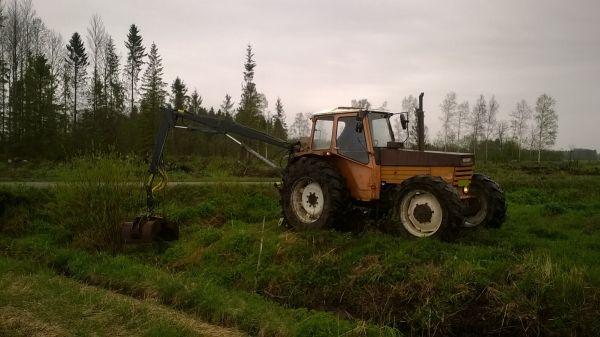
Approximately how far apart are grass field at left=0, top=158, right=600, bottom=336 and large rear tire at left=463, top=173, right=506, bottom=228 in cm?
35

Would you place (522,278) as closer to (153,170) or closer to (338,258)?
(338,258)

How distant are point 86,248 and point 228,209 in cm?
381

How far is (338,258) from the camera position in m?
8.64

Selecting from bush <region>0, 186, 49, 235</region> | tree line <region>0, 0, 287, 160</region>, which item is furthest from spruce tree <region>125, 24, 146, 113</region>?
bush <region>0, 186, 49, 235</region>

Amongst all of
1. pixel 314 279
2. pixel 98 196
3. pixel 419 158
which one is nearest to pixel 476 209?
pixel 419 158

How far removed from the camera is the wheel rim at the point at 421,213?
8.49m

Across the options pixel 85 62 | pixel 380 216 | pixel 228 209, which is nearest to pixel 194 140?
pixel 85 62

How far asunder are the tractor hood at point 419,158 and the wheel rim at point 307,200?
4.77 ft

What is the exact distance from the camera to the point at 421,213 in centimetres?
861

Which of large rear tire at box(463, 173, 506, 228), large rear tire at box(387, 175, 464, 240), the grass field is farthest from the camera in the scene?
large rear tire at box(463, 173, 506, 228)

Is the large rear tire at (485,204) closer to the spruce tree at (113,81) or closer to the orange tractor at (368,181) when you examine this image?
the orange tractor at (368,181)

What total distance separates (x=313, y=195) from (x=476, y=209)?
Result: 3365mm

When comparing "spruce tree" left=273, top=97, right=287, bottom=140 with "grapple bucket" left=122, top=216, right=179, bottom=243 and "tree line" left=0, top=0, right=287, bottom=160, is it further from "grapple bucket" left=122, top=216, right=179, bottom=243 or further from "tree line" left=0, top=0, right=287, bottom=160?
"grapple bucket" left=122, top=216, right=179, bottom=243

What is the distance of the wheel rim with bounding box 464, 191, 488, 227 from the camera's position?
389 inches
